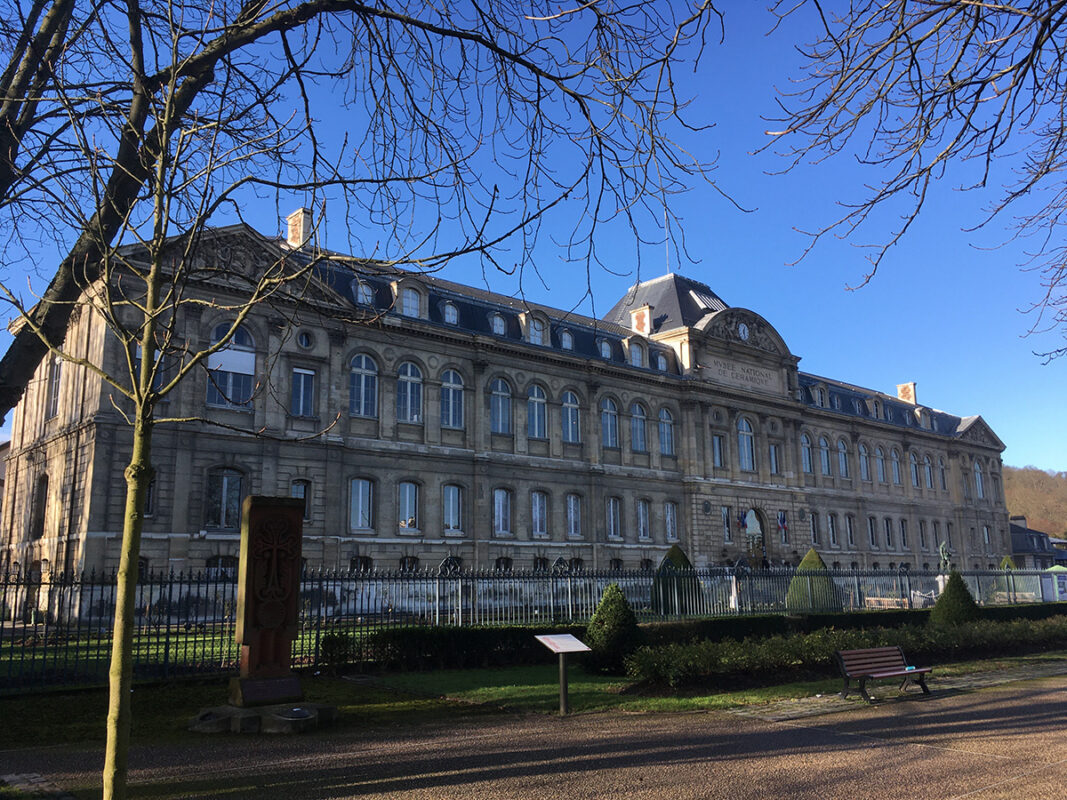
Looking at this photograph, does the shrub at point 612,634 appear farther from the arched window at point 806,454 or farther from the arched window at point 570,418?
the arched window at point 806,454

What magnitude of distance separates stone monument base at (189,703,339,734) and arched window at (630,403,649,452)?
31.2 m

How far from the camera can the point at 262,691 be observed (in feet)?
33.0

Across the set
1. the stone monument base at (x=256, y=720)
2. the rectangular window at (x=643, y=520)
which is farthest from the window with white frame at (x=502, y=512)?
the stone monument base at (x=256, y=720)

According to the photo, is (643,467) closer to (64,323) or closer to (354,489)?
(354,489)

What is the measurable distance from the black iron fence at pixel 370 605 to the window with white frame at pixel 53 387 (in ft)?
23.5

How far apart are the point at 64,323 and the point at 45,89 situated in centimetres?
277

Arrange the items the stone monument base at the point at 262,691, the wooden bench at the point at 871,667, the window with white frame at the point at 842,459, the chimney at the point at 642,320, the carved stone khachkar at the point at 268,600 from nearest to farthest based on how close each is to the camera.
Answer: the stone monument base at the point at 262,691 < the carved stone khachkar at the point at 268,600 < the wooden bench at the point at 871,667 < the chimney at the point at 642,320 < the window with white frame at the point at 842,459

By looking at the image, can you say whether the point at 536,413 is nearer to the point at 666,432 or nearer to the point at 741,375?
the point at 666,432

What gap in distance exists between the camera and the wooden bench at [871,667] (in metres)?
11.7

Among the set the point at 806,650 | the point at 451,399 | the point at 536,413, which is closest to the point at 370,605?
the point at 806,650

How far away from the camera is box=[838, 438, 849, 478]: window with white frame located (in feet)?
168

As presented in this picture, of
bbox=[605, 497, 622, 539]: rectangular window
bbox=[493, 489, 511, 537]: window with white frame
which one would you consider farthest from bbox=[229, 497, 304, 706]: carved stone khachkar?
bbox=[605, 497, 622, 539]: rectangular window

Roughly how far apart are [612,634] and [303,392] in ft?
58.8

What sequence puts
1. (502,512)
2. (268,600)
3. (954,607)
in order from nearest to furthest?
(268,600), (954,607), (502,512)
